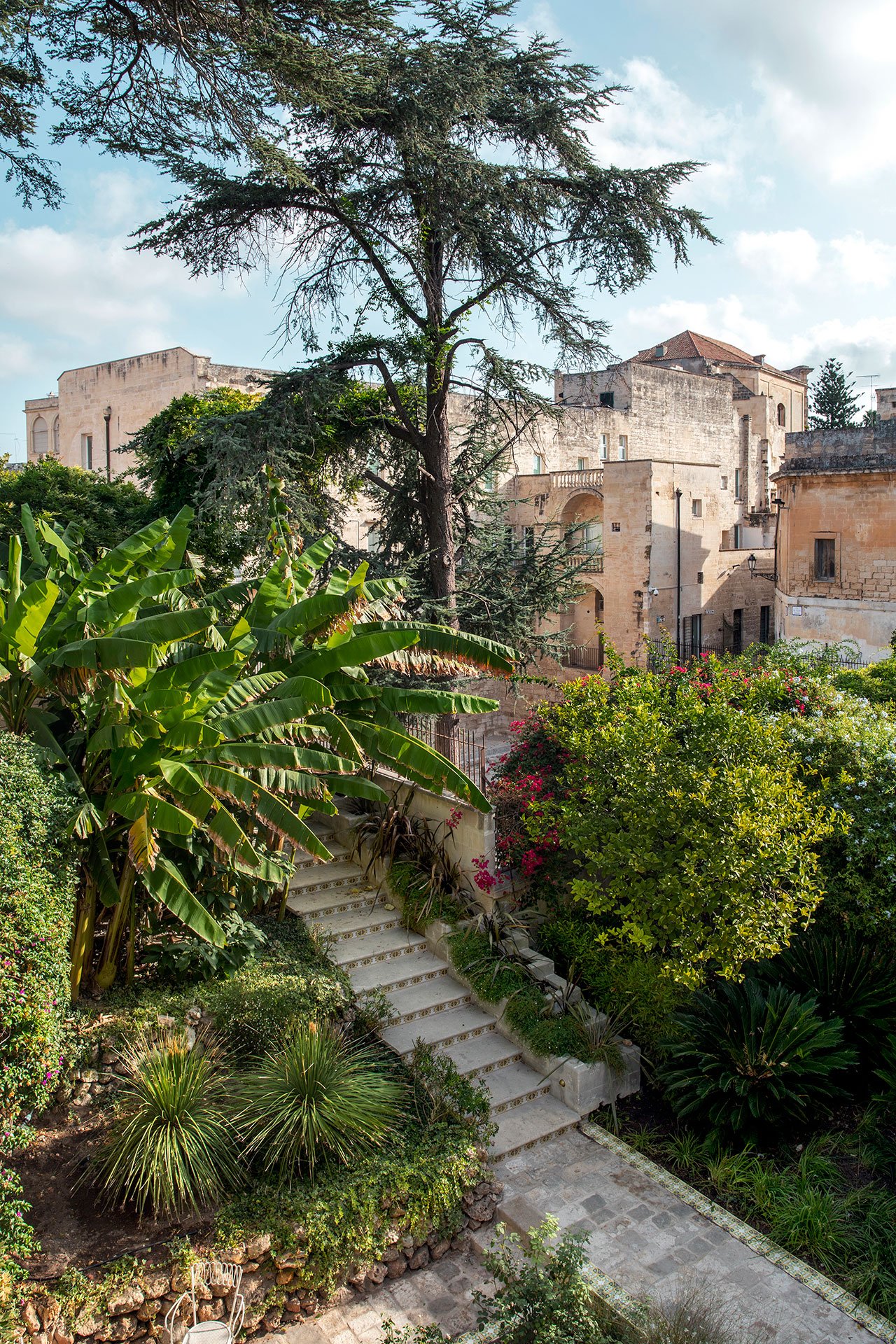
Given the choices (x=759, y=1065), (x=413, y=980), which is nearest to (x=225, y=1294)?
(x=413, y=980)

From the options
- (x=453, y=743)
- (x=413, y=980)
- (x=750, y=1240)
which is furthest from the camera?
(x=453, y=743)

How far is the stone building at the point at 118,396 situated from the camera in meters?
25.9

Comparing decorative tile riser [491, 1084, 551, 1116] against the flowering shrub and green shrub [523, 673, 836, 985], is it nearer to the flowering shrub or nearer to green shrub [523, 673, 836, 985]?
green shrub [523, 673, 836, 985]

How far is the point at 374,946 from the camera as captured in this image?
10.3 m

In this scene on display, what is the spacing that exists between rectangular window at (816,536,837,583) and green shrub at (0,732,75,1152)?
926 inches

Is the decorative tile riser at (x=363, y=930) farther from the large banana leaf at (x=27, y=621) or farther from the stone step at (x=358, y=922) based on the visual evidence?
the large banana leaf at (x=27, y=621)

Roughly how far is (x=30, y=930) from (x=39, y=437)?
31.8 meters

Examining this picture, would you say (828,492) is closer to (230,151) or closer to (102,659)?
(230,151)

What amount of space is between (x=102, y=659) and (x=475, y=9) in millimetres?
10565

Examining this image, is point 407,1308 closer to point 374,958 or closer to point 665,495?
point 374,958

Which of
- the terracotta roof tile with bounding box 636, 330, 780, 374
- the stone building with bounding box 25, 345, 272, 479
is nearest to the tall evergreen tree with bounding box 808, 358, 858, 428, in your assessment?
the terracotta roof tile with bounding box 636, 330, 780, 374

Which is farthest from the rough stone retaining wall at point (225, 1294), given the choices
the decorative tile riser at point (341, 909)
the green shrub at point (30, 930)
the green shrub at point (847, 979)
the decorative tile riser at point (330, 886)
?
the decorative tile riser at point (330, 886)

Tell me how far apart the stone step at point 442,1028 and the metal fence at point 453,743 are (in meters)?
2.48

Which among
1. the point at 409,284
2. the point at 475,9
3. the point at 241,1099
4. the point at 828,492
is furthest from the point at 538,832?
the point at 828,492
